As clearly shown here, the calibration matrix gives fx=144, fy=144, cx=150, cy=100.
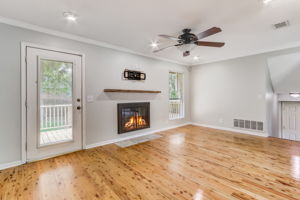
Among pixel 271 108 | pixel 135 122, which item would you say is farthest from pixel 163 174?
pixel 271 108

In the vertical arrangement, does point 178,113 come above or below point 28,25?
below

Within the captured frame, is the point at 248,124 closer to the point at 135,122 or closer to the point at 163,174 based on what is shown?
the point at 135,122

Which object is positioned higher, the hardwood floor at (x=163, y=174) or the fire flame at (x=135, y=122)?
the fire flame at (x=135, y=122)

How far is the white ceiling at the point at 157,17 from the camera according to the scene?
2.13 meters

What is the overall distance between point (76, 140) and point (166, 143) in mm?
2195

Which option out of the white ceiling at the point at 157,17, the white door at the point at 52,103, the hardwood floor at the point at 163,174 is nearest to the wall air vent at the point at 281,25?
the white ceiling at the point at 157,17

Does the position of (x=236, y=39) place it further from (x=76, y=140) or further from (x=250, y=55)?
(x=76, y=140)

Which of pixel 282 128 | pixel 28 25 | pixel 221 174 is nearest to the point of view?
pixel 221 174

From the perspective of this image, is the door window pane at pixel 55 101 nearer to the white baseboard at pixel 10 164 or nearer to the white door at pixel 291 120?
the white baseboard at pixel 10 164

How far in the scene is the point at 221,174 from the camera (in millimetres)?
2326

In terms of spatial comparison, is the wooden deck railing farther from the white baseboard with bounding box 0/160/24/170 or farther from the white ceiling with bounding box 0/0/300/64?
the white ceiling with bounding box 0/0/300/64

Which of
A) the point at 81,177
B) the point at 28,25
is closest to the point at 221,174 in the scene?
the point at 81,177

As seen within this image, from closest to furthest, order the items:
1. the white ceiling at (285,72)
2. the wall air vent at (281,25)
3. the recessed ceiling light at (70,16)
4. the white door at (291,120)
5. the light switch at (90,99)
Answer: the recessed ceiling light at (70,16), the wall air vent at (281,25), the light switch at (90,99), the white ceiling at (285,72), the white door at (291,120)

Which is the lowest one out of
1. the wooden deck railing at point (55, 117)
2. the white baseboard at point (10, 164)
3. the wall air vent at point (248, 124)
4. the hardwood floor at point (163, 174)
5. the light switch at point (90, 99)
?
the hardwood floor at point (163, 174)
